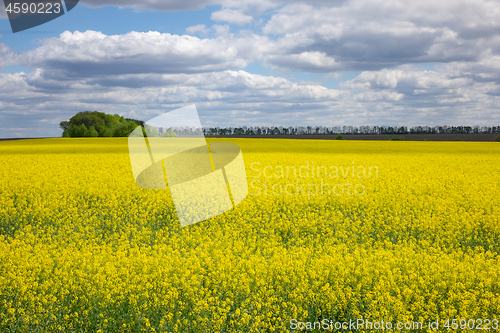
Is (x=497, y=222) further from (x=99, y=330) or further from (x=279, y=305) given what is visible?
(x=99, y=330)

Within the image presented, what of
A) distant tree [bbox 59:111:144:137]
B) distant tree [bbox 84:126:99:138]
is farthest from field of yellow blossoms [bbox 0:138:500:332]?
distant tree [bbox 84:126:99:138]

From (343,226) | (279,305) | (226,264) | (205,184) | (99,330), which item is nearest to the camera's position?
(99,330)

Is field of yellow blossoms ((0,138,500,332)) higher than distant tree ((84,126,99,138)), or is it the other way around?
distant tree ((84,126,99,138))

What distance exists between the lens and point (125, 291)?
→ 6191 mm

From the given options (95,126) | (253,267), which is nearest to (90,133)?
(95,126)

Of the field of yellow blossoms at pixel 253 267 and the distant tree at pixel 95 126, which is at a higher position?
the distant tree at pixel 95 126

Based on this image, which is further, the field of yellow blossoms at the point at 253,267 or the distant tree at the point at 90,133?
the distant tree at the point at 90,133

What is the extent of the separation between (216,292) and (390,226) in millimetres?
6537

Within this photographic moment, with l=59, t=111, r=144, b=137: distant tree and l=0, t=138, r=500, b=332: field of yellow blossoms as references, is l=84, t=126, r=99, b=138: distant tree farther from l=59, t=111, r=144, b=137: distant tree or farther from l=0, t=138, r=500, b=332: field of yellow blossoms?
l=0, t=138, r=500, b=332: field of yellow blossoms

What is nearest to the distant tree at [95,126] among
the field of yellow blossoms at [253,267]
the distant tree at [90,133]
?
the distant tree at [90,133]

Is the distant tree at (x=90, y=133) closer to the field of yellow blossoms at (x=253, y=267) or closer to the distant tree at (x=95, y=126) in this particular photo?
the distant tree at (x=95, y=126)

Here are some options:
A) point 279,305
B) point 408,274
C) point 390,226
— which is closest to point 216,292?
point 279,305

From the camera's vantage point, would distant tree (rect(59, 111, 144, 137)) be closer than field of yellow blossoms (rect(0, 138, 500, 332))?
No

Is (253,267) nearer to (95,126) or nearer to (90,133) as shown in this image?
(90,133)
